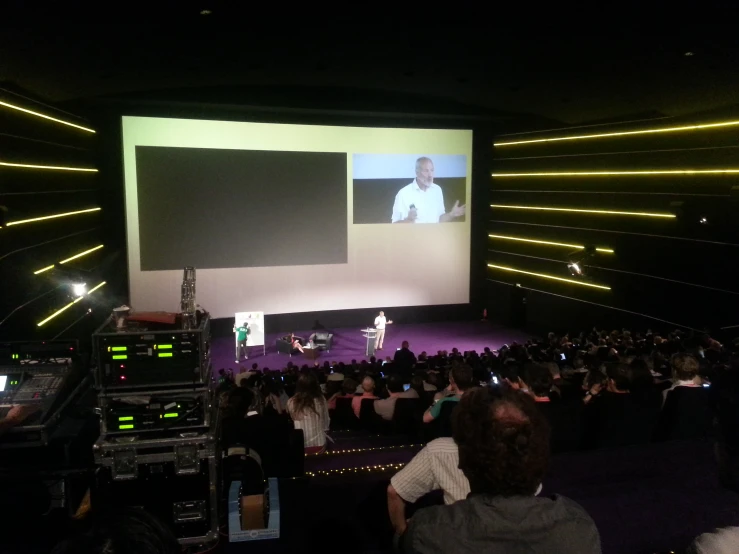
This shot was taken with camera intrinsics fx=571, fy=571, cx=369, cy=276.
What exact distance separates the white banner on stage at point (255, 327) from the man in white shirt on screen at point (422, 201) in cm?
402

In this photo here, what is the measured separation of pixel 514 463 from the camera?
1.46 meters

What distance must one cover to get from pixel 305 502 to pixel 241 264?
9826mm

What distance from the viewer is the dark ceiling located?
5441 mm

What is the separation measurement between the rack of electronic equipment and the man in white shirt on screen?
34.7ft

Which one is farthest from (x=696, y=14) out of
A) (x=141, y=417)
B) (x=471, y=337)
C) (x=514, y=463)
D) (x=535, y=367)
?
(x=471, y=337)

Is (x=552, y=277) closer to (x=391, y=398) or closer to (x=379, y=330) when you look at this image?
(x=379, y=330)

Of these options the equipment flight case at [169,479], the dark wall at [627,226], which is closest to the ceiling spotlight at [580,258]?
the dark wall at [627,226]

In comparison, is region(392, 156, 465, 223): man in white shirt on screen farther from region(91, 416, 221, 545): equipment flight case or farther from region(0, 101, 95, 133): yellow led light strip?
region(91, 416, 221, 545): equipment flight case

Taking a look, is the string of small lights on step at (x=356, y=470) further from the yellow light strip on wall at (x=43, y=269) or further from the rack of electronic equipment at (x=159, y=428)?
the yellow light strip on wall at (x=43, y=269)

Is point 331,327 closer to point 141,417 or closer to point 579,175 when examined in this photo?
point 579,175

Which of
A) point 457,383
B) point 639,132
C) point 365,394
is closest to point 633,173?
point 639,132

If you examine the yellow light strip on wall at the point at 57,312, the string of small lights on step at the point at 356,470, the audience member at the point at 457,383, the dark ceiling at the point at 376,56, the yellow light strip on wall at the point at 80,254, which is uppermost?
the dark ceiling at the point at 376,56

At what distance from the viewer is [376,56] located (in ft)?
23.5

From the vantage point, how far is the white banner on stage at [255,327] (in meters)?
11.6
